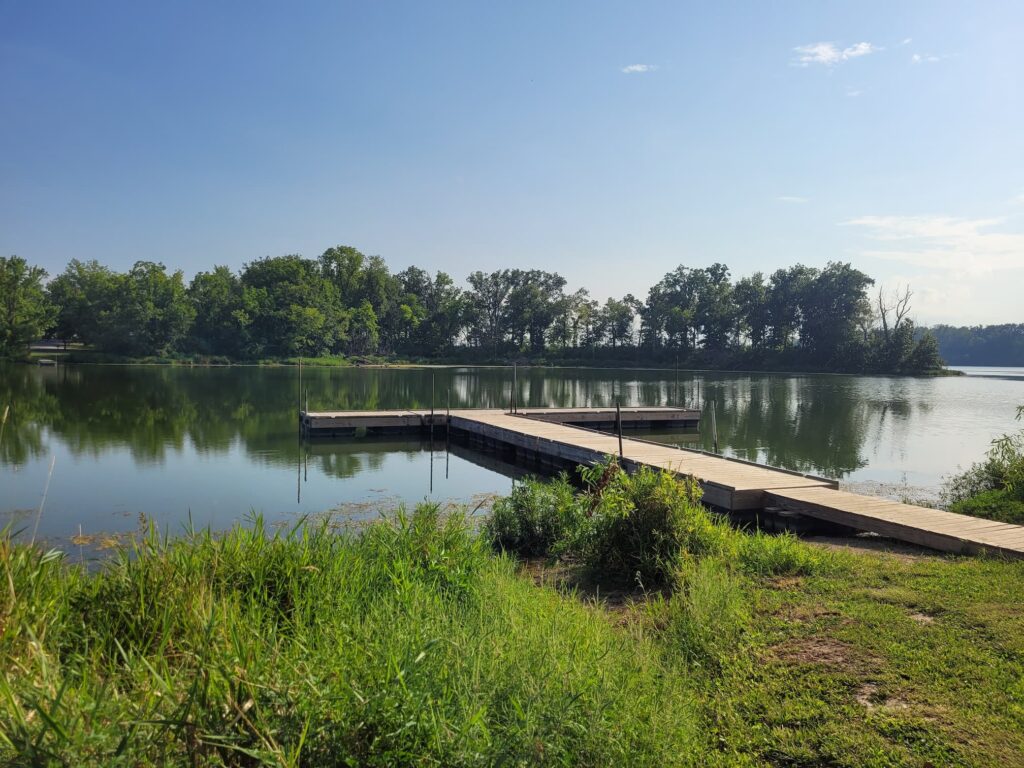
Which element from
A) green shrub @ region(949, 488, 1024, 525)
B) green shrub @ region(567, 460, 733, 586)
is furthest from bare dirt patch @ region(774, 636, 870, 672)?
green shrub @ region(949, 488, 1024, 525)

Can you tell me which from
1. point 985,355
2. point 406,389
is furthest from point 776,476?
point 985,355

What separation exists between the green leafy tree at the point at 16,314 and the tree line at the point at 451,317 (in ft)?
0.36

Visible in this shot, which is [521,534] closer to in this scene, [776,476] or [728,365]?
[776,476]

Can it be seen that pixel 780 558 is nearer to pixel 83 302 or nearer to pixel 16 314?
pixel 16 314

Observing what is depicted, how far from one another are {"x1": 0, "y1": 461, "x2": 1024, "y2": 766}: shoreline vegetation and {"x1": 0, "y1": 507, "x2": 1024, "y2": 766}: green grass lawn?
0.05 feet

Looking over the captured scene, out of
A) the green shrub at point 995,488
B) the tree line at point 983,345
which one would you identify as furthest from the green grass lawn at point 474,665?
the tree line at point 983,345

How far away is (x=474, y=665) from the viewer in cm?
322

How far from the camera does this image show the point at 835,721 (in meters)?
3.48

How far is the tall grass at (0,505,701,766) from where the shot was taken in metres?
2.37

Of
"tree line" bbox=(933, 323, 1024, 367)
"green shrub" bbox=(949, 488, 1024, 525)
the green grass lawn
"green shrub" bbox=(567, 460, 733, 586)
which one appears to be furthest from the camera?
"tree line" bbox=(933, 323, 1024, 367)

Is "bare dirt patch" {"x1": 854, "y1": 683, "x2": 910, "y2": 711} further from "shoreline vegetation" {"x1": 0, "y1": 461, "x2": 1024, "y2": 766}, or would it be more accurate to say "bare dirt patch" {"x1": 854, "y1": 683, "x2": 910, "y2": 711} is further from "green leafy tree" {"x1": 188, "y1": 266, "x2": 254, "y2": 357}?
"green leafy tree" {"x1": 188, "y1": 266, "x2": 254, "y2": 357}

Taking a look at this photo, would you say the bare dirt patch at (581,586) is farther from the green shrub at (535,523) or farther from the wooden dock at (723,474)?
the wooden dock at (723,474)

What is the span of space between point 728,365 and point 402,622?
75050mm

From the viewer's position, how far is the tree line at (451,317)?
220 ft
